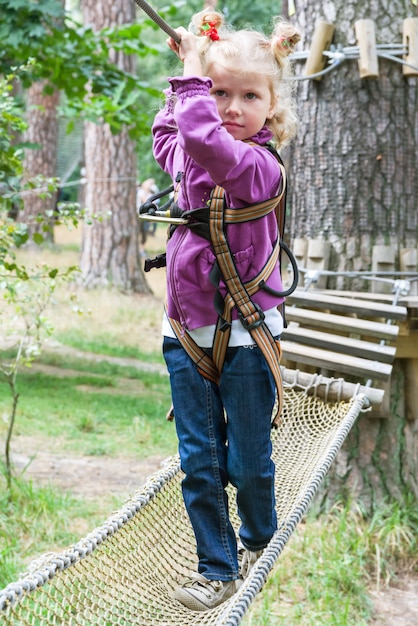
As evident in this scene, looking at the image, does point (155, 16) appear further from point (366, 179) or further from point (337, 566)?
point (337, 566)

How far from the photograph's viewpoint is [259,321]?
2.20m

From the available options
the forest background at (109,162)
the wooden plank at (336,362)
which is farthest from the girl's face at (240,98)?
the wooden plank at (336,362)

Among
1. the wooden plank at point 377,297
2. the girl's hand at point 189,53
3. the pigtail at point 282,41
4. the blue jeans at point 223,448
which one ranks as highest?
the pigtail at point 282,41

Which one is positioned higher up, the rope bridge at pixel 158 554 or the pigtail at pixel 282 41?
the pigtail at pixel 282 41

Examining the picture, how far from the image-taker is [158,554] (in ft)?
8.56

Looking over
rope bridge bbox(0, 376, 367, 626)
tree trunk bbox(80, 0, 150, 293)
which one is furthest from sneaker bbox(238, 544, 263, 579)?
tree trunk bbox(80, 0, 150, 293)

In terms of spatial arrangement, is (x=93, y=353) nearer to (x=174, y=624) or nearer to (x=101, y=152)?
(x=101, y=152)

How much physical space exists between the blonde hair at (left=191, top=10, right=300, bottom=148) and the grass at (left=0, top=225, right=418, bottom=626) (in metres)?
1.98

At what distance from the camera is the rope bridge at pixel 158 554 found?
191cm

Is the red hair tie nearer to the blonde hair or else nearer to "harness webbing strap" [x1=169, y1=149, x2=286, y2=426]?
the blonde hair

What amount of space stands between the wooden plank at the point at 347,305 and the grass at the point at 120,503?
38.4 inches

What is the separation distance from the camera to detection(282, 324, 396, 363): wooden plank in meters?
3.38

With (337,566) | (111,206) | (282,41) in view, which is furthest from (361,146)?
(111,206)

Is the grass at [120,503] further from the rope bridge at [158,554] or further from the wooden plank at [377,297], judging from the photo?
the wooden plank at [377,297]
